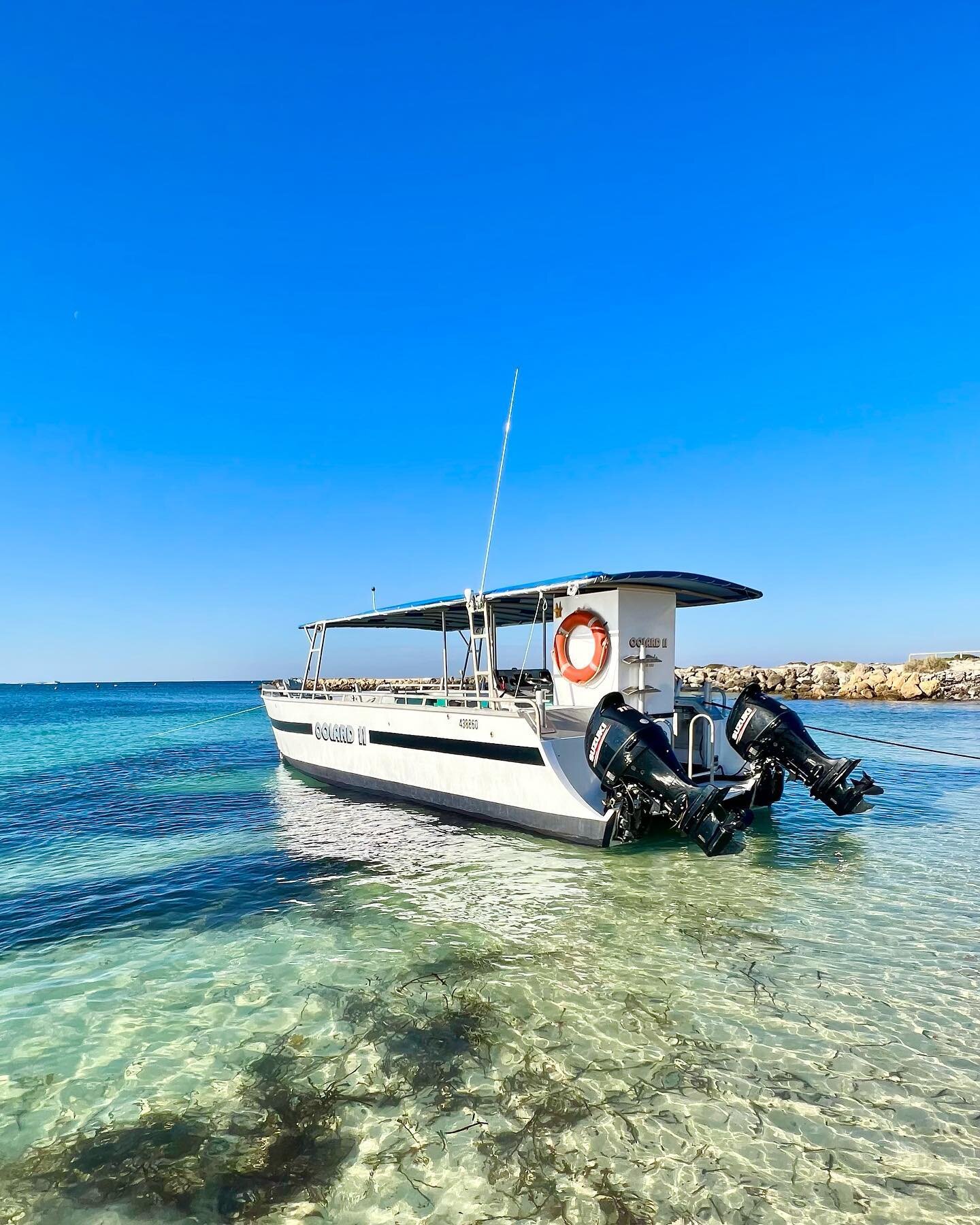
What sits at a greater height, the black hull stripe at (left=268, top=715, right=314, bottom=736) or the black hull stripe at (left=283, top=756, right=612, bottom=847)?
the black hull stripe at (left=268, top=715, right=314, bottom=736)

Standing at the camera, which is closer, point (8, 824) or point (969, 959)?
point (969, 959)

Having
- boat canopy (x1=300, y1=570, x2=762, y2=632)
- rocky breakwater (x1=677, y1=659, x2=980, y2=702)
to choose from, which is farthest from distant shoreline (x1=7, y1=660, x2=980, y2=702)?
boat canopy (x1=300, y1=570, x2=762, y2=632)

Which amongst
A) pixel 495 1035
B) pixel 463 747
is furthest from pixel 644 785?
pixel 495 1035

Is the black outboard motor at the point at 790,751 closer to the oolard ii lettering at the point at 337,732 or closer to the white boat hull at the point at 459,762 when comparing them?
the white boat hull at the point at 459,762

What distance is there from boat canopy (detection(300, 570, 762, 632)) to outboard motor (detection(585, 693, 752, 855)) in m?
2.11

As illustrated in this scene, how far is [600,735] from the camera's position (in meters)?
9.52

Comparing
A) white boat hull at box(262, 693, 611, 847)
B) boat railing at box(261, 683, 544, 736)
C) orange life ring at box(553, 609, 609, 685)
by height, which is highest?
orange life ring at box(553, 609, 609, 685)

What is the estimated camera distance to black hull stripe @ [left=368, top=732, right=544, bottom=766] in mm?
10578

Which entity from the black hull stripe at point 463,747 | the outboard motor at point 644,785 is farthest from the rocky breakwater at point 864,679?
the outboard motor at point 644,785

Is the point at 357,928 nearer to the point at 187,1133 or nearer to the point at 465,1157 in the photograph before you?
the point at 187,1133

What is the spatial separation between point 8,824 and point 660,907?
13677 millimetres

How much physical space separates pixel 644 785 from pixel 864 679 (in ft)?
155

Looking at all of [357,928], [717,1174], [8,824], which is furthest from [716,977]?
[8,824]

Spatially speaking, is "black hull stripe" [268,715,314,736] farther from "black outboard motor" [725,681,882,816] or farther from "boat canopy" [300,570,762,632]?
"black outboard motor" [725,681,882,816]
